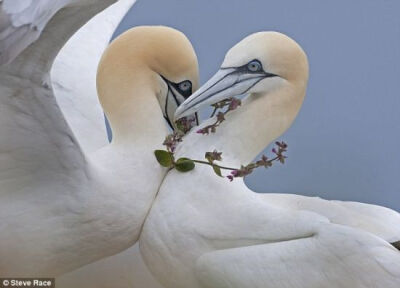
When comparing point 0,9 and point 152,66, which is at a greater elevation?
point 0,9

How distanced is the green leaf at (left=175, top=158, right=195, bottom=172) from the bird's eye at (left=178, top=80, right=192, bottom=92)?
45 cm

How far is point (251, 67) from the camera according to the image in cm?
759

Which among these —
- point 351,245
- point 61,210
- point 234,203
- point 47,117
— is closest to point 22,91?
point 47,117

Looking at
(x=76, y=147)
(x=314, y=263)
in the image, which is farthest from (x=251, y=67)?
(x=314, y=263)

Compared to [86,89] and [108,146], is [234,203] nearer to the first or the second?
[108,146]

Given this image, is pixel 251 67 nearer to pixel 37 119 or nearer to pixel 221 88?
pixel 221 88

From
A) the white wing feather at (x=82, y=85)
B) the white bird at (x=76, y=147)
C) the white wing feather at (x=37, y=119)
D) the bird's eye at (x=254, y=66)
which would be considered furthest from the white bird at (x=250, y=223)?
the white wing feather at (x=82, y=85)

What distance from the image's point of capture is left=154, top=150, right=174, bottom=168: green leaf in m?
7.61

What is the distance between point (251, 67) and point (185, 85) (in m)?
0.43

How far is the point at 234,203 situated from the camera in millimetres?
7281

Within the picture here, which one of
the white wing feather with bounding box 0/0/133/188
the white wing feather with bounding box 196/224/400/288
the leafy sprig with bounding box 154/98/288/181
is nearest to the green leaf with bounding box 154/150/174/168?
the leafy sprig with bounding box 154/98/288/181

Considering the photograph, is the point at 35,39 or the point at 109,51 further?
the point at 109,51

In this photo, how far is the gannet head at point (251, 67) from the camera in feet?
24.7

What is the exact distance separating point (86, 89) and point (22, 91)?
1809mm
